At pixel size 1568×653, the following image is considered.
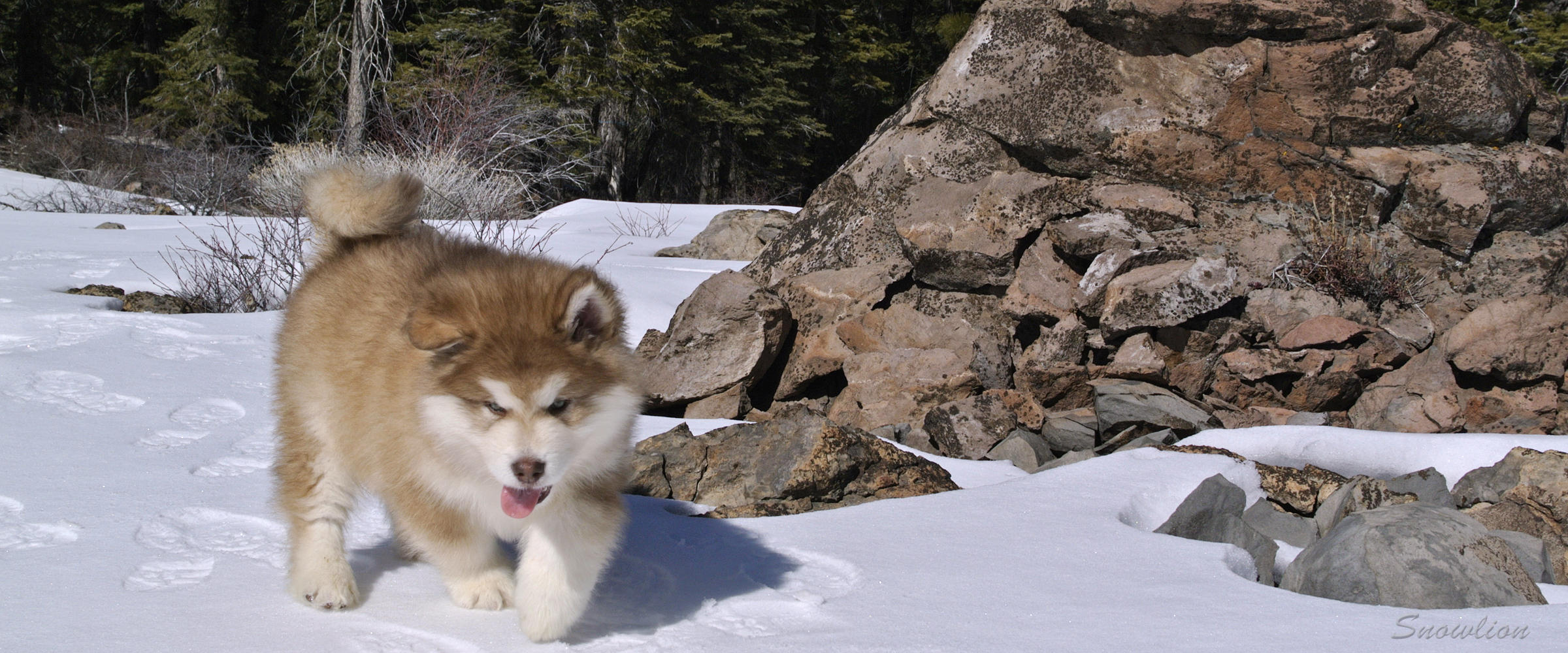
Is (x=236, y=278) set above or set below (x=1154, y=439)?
below

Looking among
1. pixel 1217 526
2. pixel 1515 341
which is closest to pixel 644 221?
pixel 1515 341

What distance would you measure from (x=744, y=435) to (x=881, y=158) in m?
3.37

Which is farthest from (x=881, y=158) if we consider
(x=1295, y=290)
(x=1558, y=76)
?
(x=1558, y=76)

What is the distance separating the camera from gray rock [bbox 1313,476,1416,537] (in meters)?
3.98

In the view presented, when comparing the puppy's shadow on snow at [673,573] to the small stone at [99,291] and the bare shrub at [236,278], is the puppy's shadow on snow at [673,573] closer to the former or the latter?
the bare shrub at [236,278]

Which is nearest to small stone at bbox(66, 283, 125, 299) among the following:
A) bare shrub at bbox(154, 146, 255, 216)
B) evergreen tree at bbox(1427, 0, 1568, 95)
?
bare shrub at bbox(154, 146, 255, 216)

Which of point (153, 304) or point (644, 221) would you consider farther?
point (644, 221)

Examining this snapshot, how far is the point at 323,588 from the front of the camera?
268cm

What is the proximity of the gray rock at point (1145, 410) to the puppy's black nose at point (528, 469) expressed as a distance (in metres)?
3.71

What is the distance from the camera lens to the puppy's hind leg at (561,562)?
249 cm

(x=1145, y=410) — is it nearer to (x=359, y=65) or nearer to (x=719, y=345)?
(x=719, y=345)

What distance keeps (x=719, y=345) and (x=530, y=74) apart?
53.9 feet

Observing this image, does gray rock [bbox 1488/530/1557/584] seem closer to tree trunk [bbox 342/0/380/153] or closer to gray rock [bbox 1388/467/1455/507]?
gray rock [bbox 1388/467/1455/507]

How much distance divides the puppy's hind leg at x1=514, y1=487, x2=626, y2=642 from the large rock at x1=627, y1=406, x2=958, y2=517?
1393 millimetres
